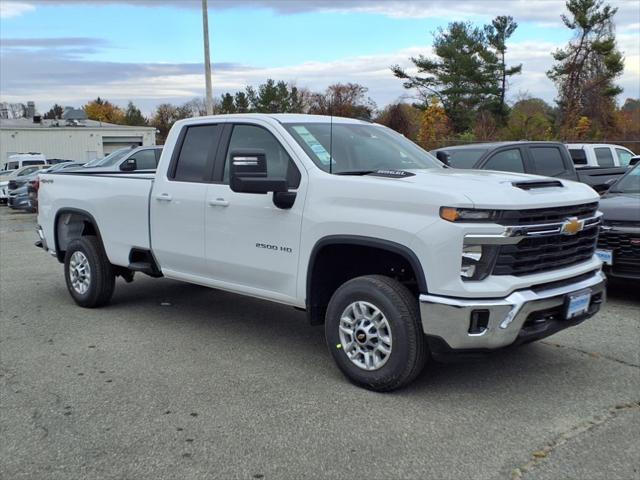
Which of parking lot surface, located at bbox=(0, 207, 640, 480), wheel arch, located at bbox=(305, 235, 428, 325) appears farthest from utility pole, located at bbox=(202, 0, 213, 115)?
wheel arch, located at bbox=(305, 235, 428, 325)

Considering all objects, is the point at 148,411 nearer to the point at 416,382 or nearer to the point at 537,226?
the point at 416,382

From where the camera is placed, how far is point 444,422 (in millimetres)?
4137

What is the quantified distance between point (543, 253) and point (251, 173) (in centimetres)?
213

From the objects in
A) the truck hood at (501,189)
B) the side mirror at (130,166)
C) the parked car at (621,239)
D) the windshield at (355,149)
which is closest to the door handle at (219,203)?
the windshield at (355,149)

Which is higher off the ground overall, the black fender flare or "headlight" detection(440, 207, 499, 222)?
"headlight" detection(440, 207, 499, 222)

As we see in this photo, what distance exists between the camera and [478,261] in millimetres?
4094

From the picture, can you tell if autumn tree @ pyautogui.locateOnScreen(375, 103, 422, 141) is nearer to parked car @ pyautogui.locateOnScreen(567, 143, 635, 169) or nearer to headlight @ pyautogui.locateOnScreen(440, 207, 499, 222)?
parked car @ pyautogui.locateOnScreen(567, 143, 635, 169)

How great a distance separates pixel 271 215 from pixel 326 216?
1.93ft

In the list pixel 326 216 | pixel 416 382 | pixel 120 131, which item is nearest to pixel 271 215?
pixel 326 216

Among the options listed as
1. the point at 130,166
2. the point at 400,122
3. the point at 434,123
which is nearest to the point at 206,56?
the point at 130,166

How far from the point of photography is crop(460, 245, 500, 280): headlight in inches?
161

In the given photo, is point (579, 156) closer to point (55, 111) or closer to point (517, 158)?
point (517, 158)

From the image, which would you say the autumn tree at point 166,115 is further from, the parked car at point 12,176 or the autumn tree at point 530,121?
the parked car at point 12,176

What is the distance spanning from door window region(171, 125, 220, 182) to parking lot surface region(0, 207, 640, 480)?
1.51 m
